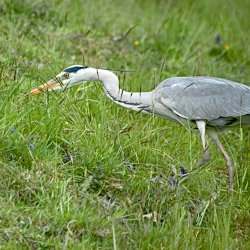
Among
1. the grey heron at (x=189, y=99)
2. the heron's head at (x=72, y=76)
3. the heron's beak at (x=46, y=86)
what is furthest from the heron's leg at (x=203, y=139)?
the heron's beak at (x=46, y=86)

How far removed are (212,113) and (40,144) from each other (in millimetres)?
1752

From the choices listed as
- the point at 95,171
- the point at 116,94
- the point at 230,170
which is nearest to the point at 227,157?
the point at 230,170

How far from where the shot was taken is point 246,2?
13.1 m

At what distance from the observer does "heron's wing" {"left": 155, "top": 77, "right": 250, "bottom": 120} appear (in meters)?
6.95

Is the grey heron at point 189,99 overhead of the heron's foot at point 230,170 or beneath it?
overhead

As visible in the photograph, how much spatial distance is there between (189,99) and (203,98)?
15cm

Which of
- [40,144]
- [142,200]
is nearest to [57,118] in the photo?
[40,144]

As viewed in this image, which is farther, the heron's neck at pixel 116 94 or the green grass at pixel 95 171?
the heron's neck at pixel 116 94

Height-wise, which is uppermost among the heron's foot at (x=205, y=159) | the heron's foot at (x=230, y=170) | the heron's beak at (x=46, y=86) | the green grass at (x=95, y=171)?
the heron's beak at (x=46, y=86)

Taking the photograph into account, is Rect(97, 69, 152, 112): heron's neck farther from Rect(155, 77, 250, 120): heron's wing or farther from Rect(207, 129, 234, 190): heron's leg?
Rect(207, 129, 234, 190): heron's leg

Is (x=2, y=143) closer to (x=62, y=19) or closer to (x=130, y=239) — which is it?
(x=130, y=239)

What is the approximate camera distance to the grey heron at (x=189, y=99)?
22.5ft

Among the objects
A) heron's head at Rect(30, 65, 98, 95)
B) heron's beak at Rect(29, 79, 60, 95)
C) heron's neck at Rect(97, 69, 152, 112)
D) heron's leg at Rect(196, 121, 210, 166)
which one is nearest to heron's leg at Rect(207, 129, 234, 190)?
heron's leg at Rect(196, 121, 210, 166)

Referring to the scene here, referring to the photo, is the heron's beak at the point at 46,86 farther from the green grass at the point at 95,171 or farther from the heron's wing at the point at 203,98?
the heron's wing at the point at 203,98
